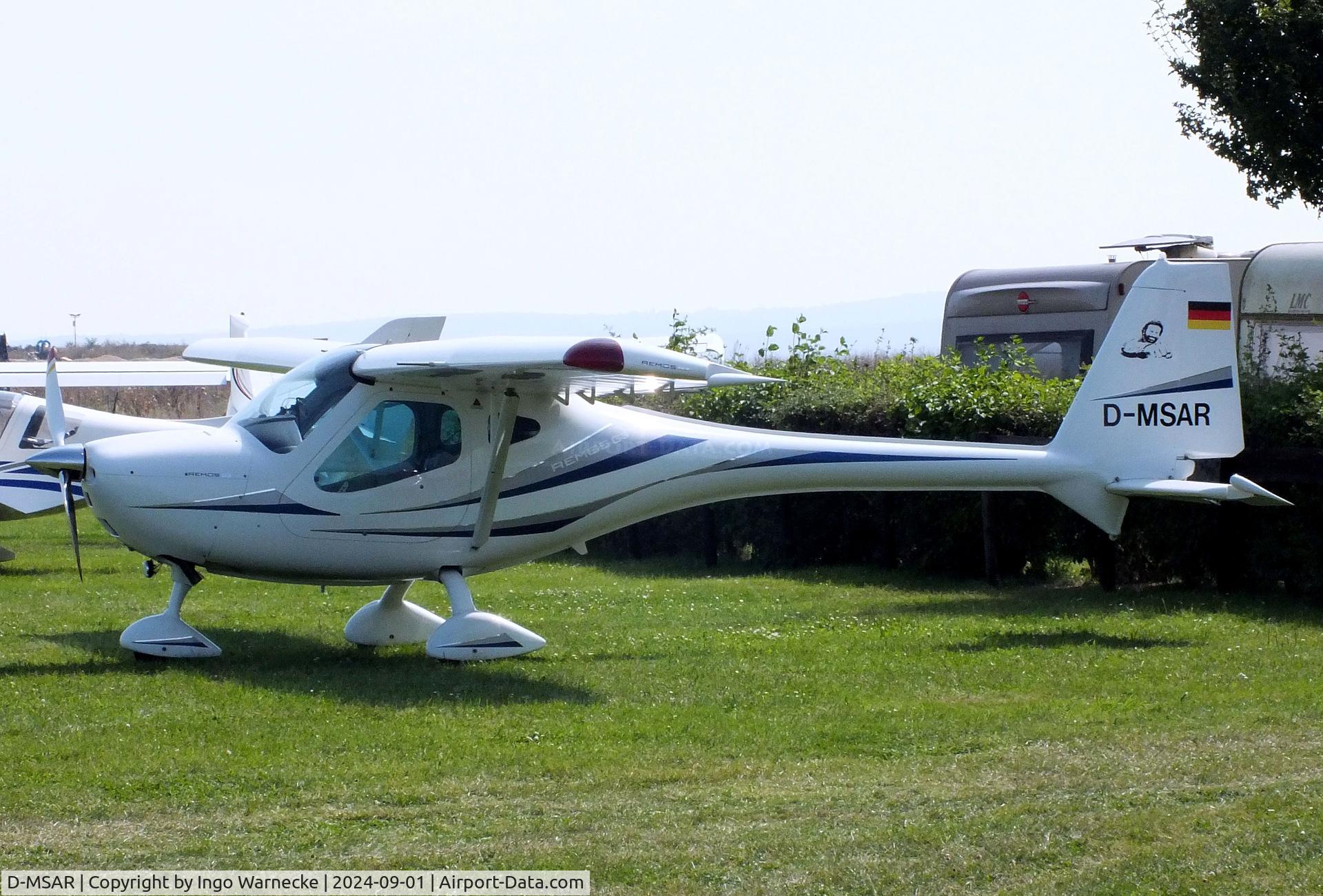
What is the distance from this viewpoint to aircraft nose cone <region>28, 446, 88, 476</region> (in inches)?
371

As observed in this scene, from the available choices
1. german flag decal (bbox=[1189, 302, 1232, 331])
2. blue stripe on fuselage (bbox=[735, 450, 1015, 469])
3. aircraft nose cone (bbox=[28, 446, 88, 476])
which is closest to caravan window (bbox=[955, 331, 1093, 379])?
german flag decal (bbox=[1189, 302, 1232, 331])

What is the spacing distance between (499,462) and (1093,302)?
953 centimetres

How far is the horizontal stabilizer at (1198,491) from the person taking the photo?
1022 cm

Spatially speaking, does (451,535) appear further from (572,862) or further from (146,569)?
(572,862)

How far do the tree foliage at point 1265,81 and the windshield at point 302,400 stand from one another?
1126 centimetres

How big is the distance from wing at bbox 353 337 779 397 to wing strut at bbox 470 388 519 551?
0.17 meters

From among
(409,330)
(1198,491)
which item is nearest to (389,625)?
(409,330)

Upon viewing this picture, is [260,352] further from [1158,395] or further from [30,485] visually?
[1158,395]

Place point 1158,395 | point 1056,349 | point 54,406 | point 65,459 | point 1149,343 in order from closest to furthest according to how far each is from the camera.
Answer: point 65,459 → point 54,406 → point 1158,395 → point 1149,343 → point 1056,349

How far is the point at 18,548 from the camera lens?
1877 cm

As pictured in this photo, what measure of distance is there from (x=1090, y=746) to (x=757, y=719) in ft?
6.10

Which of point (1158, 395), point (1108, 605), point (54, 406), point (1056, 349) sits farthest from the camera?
point (1056, 349)

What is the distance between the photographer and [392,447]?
9898 mm

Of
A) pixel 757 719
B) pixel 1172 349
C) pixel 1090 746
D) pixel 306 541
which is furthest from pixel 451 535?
pixel 1172 349
